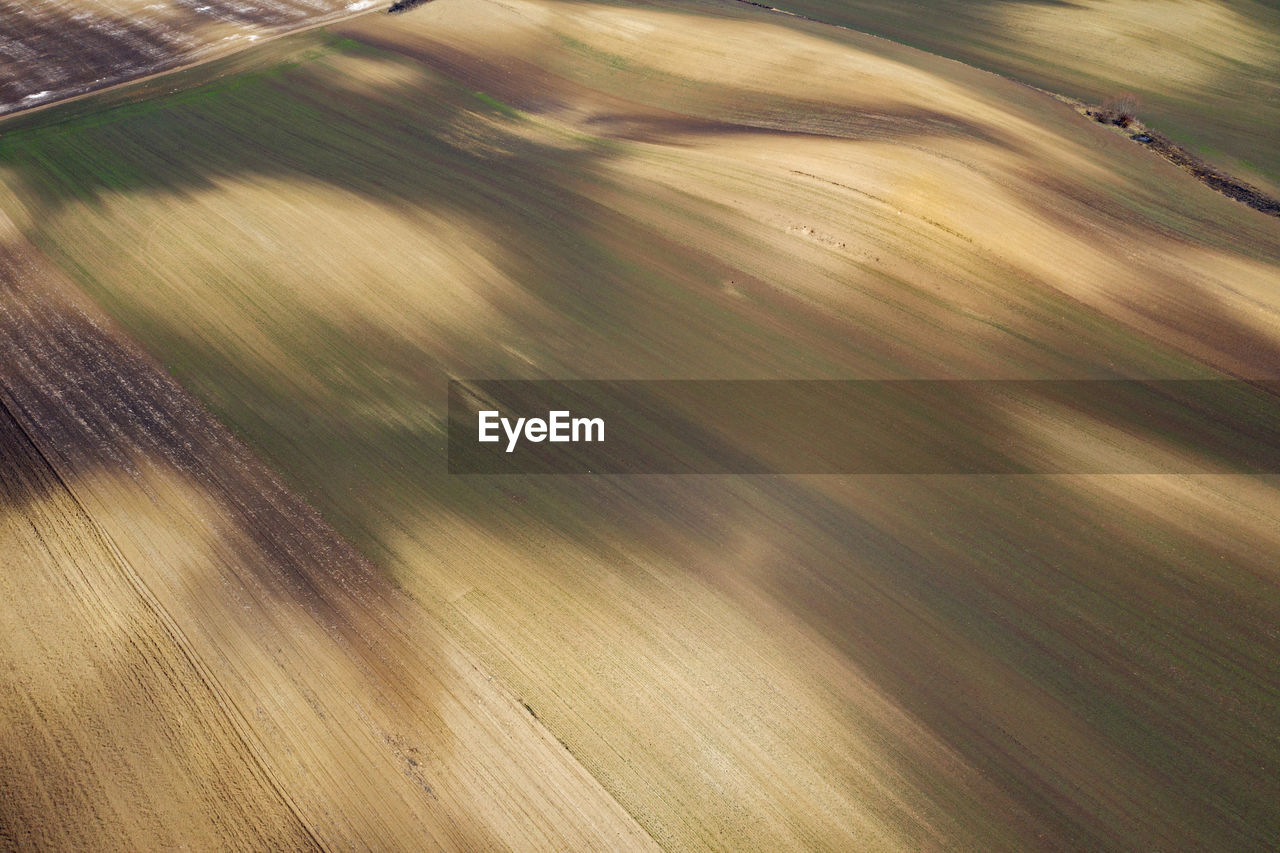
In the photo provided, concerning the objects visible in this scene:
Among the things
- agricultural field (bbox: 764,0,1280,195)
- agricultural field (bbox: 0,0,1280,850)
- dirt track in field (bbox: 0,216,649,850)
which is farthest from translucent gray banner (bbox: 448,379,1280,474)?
agricultural field (bbox: 764,0,1280,195)

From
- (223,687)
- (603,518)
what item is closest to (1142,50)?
(603,518)

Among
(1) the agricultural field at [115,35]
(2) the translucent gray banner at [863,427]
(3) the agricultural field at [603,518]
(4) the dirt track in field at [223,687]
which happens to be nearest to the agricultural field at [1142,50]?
(3) the agricultural field at [603,518]

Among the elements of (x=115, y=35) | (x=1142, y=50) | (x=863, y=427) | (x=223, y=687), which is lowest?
(x=223, y=687)

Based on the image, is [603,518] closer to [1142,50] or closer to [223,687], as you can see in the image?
[223,687]

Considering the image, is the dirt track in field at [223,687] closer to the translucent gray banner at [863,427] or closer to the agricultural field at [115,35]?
the translucent gray banner at [863,427]

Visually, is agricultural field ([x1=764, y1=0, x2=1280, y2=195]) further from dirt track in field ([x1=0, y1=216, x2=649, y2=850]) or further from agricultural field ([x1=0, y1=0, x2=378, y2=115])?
dirt track in field ([x1=0, y1=216, x2=649, y2=850])

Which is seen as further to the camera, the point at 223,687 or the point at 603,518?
the point at 603,518

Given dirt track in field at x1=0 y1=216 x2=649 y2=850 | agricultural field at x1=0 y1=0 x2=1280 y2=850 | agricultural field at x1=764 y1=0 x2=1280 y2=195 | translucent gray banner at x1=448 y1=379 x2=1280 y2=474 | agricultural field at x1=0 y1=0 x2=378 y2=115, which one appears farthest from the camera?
agricultural field at x1=0 y1=0 x2=378 y2=115

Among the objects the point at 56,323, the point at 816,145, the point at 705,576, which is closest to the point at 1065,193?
the point at 816,145
